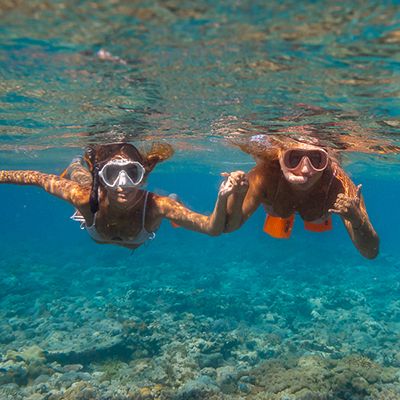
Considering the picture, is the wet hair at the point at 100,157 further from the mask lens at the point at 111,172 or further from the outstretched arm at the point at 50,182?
the outstretched arm at the point at 50,182

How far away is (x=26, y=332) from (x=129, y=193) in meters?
11.0

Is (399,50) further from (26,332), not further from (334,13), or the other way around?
(26,332)

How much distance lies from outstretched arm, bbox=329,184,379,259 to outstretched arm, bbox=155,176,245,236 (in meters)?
1.57

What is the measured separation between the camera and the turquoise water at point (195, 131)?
5734 mm

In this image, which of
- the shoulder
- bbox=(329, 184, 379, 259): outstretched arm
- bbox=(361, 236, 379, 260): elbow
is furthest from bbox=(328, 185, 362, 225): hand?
the shoulder

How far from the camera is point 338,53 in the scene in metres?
6.48

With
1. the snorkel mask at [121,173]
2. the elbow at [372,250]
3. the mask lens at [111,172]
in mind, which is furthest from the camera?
the mask lens at [111,172]

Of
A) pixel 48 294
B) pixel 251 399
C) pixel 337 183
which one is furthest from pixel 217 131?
pixel 48 294

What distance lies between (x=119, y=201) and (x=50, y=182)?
6.98ft

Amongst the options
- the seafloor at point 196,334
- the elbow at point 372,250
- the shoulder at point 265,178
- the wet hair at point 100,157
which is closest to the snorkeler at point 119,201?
the wet hair at point 100,157

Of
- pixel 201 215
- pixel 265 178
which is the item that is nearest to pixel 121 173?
pixel 201 215

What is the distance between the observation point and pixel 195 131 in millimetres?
15781

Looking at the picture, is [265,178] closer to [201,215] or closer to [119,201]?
[201,215]

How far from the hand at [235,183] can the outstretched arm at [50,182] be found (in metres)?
3.22
